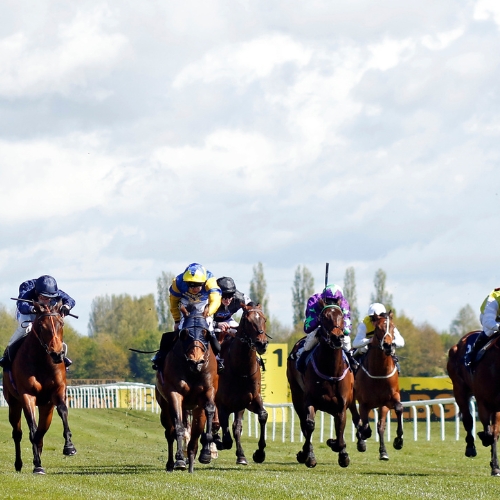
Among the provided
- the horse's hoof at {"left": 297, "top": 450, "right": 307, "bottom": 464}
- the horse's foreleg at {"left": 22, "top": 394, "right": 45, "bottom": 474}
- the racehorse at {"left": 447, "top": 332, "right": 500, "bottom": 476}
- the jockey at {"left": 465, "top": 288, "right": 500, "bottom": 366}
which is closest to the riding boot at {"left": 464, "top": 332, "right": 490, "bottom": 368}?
the jockey at {"left": 465, "top": 288, "right": 500, "bottom": 366}

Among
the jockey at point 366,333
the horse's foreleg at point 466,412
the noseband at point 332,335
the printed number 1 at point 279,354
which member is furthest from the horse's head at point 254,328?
the printed number 1 at point 279,354

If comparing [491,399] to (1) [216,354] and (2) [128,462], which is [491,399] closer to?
(1) [216,354]

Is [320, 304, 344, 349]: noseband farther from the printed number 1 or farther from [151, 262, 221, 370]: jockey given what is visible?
the printed number 1

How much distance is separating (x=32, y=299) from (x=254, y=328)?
9.79 feet

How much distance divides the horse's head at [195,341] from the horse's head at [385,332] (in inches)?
177

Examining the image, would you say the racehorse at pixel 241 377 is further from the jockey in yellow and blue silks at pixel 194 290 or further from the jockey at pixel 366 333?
the jockey at pixel 366 333

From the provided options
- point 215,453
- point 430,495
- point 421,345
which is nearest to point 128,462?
point 215,453

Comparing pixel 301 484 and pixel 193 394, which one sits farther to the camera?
pixel 193 394

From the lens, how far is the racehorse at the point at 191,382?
42.6 feet

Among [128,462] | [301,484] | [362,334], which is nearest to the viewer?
[301,484]

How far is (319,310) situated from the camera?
15.2m

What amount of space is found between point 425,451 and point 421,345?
6708cm

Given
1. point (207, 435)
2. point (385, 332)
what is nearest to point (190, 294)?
point (207, 435)

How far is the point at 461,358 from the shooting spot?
1534 centimetres
